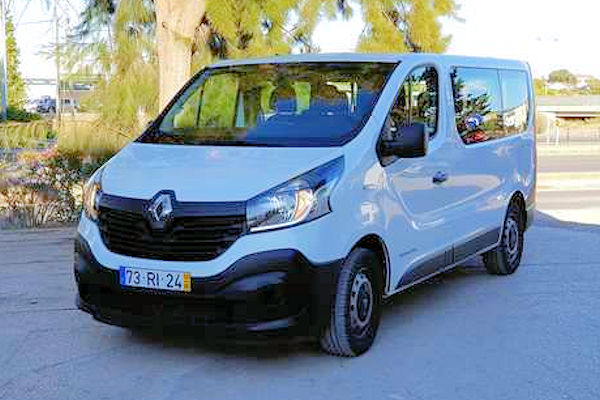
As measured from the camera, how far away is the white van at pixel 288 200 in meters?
4.68

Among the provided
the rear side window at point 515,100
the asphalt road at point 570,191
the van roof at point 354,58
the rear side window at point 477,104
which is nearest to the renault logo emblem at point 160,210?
the van roof at point 354,58

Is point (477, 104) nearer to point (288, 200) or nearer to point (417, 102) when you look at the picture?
point (417, 102)

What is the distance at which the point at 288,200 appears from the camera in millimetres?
4703

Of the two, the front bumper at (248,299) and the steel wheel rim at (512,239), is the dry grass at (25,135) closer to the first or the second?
the steel wheel rim at (512,239)

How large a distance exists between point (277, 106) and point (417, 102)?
102 centimetres

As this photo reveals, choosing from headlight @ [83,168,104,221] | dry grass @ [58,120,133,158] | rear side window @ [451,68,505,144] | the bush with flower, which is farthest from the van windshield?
dry grass @ [58,120,133,158]

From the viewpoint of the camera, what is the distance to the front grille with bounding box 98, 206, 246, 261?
184 inches

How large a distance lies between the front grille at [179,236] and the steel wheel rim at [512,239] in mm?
3831

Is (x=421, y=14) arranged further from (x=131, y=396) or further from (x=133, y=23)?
(x=131, y=396)

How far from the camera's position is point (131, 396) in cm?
452

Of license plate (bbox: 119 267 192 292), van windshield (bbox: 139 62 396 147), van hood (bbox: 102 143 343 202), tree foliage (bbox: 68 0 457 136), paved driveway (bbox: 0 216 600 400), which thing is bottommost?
paved driveway (bbox: 0 216 600 400)

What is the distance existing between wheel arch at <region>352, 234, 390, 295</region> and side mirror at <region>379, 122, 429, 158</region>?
54 cm

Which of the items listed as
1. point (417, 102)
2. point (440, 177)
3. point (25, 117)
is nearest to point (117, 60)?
point (25, 117)

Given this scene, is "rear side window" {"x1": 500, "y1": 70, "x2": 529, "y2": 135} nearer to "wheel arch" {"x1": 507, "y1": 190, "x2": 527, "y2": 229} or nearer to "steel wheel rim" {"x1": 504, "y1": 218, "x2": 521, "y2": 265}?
"wheel arch" {"x1": 507, "y1": 190, "x2": 527, "y2": 229}
